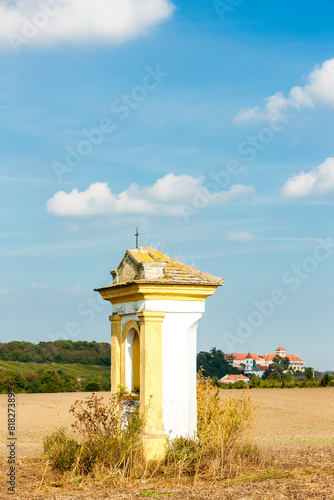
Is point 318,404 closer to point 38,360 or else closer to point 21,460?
point 21,460

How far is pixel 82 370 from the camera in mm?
50844

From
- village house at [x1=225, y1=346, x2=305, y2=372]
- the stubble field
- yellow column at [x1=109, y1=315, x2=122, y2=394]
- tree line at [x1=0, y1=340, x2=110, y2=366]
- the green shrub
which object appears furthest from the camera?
village house at [x1=225, y1=346, x2=305, y2=372]

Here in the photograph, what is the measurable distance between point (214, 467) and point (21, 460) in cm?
402

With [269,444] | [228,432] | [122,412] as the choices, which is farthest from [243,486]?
[269,444]

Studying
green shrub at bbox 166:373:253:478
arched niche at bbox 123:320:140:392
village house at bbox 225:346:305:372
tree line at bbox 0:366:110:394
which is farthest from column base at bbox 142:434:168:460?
village house at bbox 225:346:305:372

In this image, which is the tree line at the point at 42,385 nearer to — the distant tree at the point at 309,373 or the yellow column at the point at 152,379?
the distant tree at the point at 309,373

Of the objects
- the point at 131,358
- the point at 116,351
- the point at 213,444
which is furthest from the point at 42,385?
the point at 213,444

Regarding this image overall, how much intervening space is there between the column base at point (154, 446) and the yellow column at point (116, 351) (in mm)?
1626

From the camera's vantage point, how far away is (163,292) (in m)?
11.0

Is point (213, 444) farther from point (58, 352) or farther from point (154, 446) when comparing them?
point (58, 352)

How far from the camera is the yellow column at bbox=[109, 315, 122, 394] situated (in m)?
12.1

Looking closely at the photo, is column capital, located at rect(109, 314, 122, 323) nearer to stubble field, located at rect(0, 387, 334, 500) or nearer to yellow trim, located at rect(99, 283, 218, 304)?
yellow trim, located at rect(99, 283, 218, 304)

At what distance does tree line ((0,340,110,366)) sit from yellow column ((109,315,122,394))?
39.2 meters

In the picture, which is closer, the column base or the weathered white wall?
the column base
